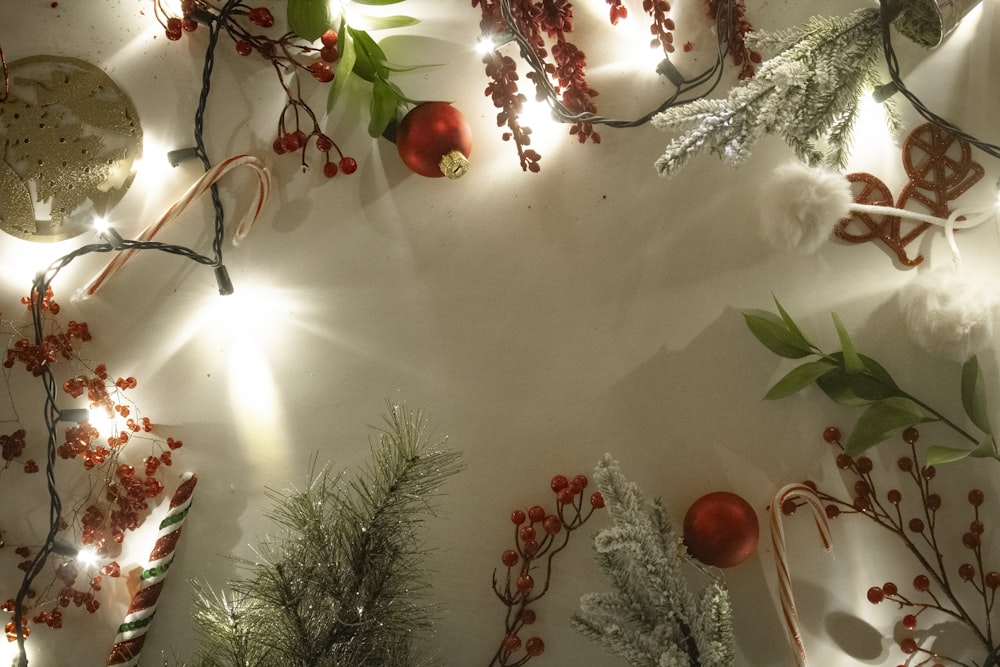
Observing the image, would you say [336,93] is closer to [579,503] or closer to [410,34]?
[410,34]

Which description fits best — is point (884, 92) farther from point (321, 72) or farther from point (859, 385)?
point (321, 72)

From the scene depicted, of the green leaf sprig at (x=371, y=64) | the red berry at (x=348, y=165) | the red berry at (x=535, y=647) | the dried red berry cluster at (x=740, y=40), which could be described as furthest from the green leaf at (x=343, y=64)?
the red berry at (x=535, y=647)

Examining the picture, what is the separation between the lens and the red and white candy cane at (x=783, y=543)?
151 cm

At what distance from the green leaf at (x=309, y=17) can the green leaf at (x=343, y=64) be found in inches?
2.0

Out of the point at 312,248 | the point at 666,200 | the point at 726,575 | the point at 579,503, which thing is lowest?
the point at 726,575

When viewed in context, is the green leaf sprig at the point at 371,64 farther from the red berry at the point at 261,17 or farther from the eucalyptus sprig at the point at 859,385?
the eucalyptus sprig at the point at 859,385

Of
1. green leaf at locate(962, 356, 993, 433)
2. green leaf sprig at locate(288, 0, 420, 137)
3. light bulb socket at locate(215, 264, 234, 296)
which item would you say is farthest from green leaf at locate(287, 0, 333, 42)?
green leaf at locate(962, 356, 993, 433)

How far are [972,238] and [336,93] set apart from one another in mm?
1432

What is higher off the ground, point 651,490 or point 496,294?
point 496,294

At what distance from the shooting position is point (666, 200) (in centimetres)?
165

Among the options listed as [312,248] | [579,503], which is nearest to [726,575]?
[579,503]

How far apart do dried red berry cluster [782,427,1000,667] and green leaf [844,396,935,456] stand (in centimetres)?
5

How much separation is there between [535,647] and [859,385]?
92 cm

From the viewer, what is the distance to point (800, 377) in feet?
5.10
